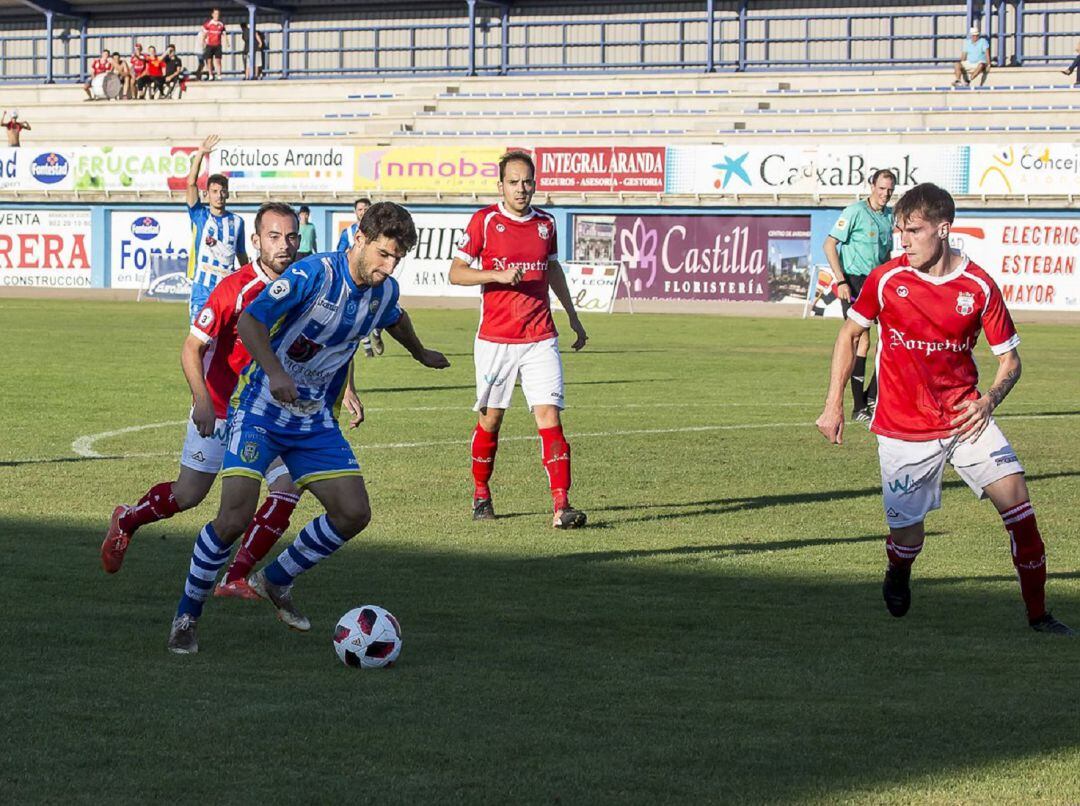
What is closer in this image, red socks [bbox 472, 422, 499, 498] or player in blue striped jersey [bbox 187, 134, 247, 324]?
red socks [bbox 472, 422, 499, 498]

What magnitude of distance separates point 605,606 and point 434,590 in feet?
2.75

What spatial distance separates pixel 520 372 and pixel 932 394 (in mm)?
3788

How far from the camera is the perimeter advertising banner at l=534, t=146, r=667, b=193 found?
1618 inches

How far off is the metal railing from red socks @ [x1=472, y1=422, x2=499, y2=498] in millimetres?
37571

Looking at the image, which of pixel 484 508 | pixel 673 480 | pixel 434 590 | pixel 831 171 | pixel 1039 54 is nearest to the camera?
pixel 434 590

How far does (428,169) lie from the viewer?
1697 inches

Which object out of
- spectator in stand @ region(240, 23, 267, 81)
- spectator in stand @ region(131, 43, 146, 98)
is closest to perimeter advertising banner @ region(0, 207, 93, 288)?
spectator in stand @ region(131, 43, 146, 98)

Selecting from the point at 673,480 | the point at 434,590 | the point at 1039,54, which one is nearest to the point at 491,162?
the point at 1039,54

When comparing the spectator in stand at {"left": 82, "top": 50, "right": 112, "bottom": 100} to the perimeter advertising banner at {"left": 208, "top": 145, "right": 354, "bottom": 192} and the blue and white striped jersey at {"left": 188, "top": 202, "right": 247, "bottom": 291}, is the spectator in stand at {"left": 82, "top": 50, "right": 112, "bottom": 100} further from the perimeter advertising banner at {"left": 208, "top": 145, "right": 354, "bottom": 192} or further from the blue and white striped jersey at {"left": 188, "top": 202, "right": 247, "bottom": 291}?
the blue and white striped jersey at {"left": 188, "top": 202, "right": 247, "bottom": 291}

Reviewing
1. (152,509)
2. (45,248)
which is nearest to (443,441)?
(152,509)

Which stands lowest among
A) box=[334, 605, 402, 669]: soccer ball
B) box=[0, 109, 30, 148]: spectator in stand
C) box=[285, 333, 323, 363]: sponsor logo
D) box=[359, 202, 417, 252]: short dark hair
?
box=[334, 605, 402, 669]: soccer ball

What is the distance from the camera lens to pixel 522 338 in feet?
34.3

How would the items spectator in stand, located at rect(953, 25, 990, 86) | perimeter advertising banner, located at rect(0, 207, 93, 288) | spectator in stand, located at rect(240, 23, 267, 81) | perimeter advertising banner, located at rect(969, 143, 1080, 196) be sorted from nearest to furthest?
perimeter advertising banner, located at rect(969, 143, 1080, 196) → spectator in stand, located at rect(953, 25, 990, 86) → perimeter advertising banner, located at rect(0, 207, 93, 288) → spectator in stand, located at rect(240, 23, 267, 81)

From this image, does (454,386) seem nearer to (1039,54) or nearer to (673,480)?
(673,480)
